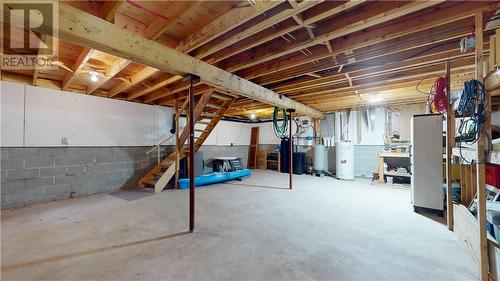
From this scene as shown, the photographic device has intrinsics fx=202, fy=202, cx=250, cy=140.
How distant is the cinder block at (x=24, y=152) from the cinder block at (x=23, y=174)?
25 cm

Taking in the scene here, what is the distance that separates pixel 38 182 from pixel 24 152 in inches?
23.2

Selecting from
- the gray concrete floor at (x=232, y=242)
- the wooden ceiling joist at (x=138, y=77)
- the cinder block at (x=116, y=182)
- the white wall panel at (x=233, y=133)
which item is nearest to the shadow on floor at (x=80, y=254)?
the gray concrete floor at (x=232, y=242)

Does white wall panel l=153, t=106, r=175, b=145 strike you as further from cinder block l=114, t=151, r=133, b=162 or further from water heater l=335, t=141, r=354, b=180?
water heater l=335, t=141, r=354, b=180

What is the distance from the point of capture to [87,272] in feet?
5.70

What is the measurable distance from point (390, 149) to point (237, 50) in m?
5.25

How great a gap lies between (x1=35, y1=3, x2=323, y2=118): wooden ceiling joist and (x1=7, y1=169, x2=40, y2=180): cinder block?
3458 millimetres

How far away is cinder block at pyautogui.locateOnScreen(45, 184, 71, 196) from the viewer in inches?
152

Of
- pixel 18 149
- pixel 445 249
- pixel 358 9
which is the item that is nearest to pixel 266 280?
pixel 445 249

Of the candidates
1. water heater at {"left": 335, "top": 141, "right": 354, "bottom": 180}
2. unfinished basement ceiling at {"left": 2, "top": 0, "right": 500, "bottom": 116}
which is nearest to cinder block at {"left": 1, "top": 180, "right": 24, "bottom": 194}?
unfinished basement ceiling at {"left": 2, "top": 0, "right": 500, "bottom": 116}

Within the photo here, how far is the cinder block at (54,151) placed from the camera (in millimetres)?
3844

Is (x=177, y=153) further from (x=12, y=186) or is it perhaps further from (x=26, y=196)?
(x=12, y=186)

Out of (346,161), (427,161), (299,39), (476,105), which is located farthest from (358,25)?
(346,161)

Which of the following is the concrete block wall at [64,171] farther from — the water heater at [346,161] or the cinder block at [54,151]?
the water heater at [346,161]

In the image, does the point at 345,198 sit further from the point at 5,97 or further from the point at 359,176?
the point at 5,97
